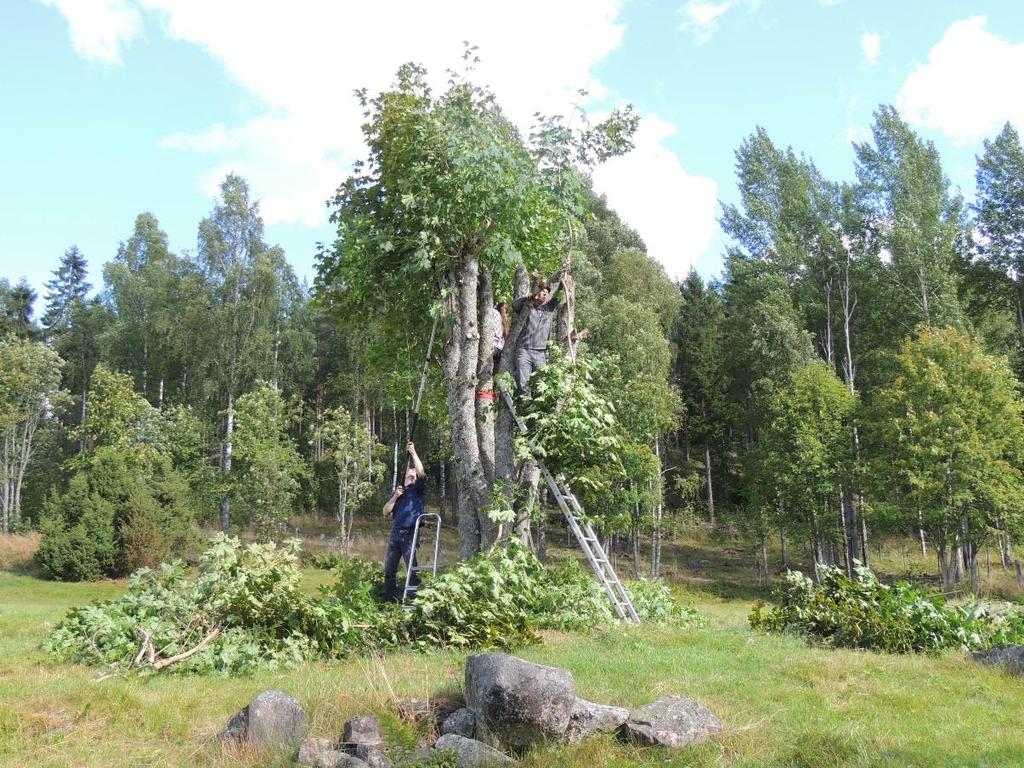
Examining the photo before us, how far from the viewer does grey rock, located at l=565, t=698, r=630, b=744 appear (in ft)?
19.0

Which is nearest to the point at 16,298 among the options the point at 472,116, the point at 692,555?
the point at 692,555

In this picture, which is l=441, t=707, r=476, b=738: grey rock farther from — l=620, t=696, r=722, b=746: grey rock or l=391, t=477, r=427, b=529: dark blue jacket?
l=391, t=477, r=427, b=529: dark blue jacket

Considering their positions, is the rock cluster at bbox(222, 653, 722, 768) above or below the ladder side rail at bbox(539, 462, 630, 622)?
below

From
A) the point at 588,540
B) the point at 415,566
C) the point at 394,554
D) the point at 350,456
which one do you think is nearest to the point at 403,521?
the point at 394,554

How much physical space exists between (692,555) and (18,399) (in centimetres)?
3688

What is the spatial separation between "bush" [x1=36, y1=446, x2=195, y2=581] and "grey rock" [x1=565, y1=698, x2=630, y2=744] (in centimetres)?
2464

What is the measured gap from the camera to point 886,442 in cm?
3331

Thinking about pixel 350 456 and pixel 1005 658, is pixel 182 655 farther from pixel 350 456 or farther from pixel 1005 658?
pixel 350 456

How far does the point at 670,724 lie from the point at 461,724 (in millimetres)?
1540

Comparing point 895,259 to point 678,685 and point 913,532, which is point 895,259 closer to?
point 913,532

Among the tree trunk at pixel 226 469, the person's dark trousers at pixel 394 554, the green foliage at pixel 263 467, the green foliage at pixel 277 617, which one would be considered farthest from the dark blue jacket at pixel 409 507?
the tree trunk at pixel 226 469

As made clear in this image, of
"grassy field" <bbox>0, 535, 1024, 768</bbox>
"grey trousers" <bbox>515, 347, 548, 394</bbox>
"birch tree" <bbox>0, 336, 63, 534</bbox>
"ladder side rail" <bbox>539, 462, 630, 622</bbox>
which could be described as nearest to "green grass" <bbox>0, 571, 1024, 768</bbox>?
"grassy field" <bbox>0, 535, 1024, 768</bbox>

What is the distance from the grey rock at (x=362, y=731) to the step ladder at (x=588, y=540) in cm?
456

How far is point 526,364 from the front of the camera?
37.1 ft
